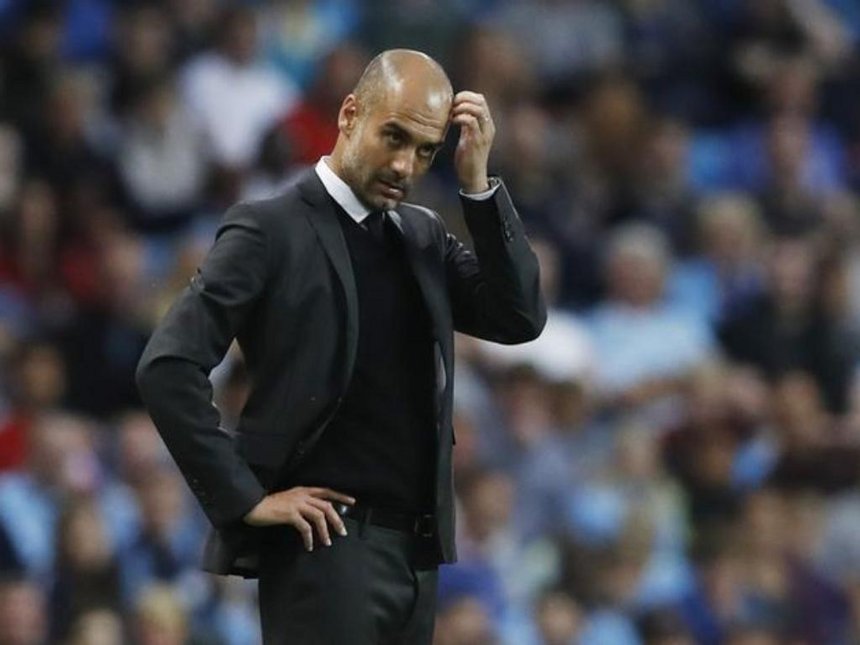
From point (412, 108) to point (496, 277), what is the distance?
41 cm

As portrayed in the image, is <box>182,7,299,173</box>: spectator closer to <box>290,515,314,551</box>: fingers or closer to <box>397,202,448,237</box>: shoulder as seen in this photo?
<box>397,202,448,237</box>: shoulder

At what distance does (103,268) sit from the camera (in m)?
9.10

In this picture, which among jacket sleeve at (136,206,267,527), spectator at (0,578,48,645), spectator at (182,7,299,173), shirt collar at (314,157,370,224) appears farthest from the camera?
spectator at (182,7,299,173)

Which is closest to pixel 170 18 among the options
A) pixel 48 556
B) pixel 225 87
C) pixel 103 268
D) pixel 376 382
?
pixel 225 87

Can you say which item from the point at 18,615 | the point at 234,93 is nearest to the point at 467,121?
the point at 18,615

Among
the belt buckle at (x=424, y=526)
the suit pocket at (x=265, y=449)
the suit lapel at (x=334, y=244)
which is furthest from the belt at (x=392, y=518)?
the suit lapel at (x=334, y=244)

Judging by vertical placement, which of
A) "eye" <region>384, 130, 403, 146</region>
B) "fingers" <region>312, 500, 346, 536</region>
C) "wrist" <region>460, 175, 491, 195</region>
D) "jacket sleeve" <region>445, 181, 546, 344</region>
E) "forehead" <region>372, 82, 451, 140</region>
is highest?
"forehead" <region>372, 82, 451, 140</region>

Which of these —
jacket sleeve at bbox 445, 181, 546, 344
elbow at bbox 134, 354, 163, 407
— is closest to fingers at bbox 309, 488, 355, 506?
elbow at bbox 134, 354, 163, 407

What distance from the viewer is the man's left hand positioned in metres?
4.46

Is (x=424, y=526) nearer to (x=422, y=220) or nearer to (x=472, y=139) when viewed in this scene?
(x=422, y=220)

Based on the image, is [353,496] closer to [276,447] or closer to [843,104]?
[276,447]

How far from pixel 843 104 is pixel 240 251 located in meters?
7.86

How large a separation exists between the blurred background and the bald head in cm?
314

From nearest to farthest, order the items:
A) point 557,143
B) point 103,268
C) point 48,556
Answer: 1. point 48,556
2. point 103,268
3. point 557,143
